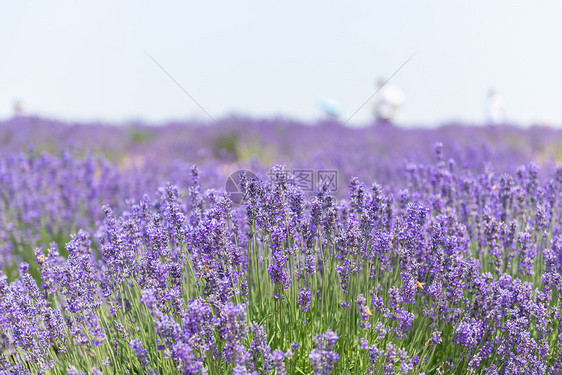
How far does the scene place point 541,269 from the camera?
3.13 meters

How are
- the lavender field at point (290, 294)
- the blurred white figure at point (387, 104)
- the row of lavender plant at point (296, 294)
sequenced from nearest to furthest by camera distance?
the lavender field at point (290, 294) < the row of lavender plant at point (296, 294) < the blurred white figure at point (387, 104)

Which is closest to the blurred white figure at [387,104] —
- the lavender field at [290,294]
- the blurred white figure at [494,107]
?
the blurred white figure at [494,107]

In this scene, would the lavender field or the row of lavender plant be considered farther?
the row of lavender plant

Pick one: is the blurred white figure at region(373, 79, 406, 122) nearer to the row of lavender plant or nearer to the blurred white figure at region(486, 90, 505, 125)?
the blurred white figure at region(486, 90, 505, 125)

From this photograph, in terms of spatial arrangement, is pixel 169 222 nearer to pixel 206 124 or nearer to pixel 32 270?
pixel 32 270

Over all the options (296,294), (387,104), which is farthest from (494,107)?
(296,294)

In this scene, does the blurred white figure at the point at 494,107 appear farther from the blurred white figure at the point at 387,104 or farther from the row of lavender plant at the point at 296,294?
the row of lavender plant at the point at 296,294

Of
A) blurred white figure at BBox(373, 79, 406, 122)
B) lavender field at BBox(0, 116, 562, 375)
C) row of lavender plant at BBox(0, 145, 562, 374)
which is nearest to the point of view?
lavender field at BBox(0, 116, 562, 375)

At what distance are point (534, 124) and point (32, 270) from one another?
15.8 metres

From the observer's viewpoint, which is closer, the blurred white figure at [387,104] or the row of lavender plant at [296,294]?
the row of lavender plant at [296,294]

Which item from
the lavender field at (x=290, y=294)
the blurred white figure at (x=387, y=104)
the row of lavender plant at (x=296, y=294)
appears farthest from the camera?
the blurred white figure at (x=387, y=104)

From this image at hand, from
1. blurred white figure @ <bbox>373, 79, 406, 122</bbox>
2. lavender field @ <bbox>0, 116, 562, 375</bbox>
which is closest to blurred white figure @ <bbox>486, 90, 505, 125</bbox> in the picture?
blurred white figure @ <bbox>373, 79, 406, 122</bbox>

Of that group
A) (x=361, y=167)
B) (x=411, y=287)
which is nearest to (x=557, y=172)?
(x=411, y=287)

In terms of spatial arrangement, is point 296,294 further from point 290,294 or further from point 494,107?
point 494,107
